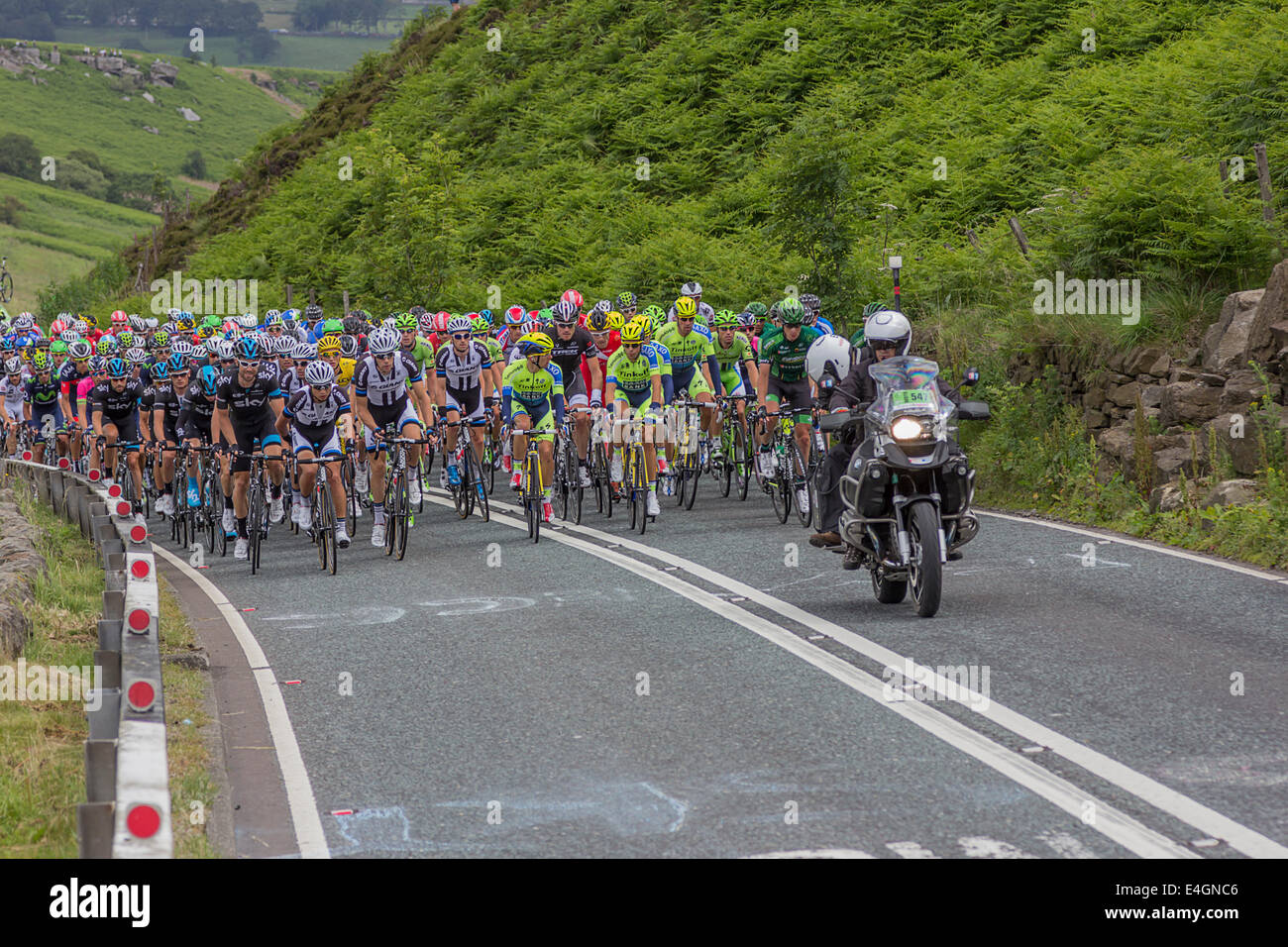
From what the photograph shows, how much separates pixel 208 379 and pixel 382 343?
88.5 inches

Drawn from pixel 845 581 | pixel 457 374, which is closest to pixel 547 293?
pixel 457 374

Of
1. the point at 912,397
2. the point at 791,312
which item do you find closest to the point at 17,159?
the point at 791,312

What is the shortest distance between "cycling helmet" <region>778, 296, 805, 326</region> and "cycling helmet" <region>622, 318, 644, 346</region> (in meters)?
1.53

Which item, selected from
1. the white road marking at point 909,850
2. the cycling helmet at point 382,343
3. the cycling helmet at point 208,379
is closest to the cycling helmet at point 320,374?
the cycling helmet at point 382,343

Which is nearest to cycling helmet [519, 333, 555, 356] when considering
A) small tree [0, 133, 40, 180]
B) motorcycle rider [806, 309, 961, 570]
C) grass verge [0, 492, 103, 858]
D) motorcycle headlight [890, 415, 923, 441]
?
motorcycle rider [806, 309, 961, 570]

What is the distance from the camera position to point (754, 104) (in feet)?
135

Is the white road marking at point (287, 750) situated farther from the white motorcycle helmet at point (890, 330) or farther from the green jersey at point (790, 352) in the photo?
the green jersey at point (790, 352)

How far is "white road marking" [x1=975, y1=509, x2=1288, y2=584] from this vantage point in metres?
11.4

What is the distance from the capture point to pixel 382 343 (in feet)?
53.4

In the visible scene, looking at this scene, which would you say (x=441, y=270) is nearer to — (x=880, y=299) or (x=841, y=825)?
(x=880, y=299)

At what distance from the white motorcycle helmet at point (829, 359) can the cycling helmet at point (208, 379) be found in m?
7.35

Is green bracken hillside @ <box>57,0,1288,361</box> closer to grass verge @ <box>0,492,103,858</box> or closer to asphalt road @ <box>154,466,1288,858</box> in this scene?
asphalt road @ <box>154,466,1288,858</box>

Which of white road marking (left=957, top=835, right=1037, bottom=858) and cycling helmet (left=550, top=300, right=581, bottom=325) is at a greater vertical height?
cycling helmet (left=550, top=300, right=581, bottom=325)

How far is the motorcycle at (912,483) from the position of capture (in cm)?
1023
